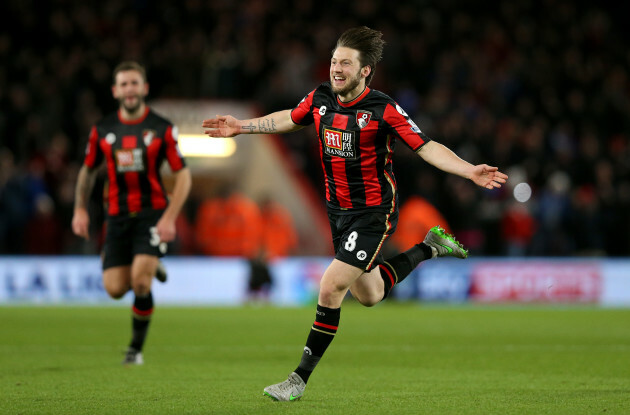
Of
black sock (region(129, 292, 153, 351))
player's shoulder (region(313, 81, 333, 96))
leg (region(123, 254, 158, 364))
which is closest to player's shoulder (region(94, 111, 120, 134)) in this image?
leg (region(123, 254, 158, 364))

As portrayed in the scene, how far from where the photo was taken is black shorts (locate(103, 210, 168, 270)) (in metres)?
8.41

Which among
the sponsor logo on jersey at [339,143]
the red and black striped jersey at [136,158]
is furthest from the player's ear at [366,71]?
the red and black striped jersey at [136,158]

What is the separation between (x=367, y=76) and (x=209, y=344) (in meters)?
4.77

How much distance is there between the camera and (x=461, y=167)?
20.1ft

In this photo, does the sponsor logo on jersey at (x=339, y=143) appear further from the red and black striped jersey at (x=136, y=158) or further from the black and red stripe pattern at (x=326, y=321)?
the red and black striped jersey at (x=136, y=158)

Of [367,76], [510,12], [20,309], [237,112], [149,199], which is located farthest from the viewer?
[510,12]

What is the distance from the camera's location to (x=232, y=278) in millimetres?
18141

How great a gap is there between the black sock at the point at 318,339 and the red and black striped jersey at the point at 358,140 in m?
0.79

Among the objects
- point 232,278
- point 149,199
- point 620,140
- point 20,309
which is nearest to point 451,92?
point 620,140

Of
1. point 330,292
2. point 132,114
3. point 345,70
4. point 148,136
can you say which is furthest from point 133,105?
point 330,292

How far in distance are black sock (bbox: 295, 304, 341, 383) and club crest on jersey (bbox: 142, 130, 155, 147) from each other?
275cm

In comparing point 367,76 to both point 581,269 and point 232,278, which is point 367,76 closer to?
point 232,278

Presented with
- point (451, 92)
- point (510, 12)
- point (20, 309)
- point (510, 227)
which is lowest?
point (20, 309)

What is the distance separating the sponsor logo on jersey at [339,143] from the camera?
6652mm
